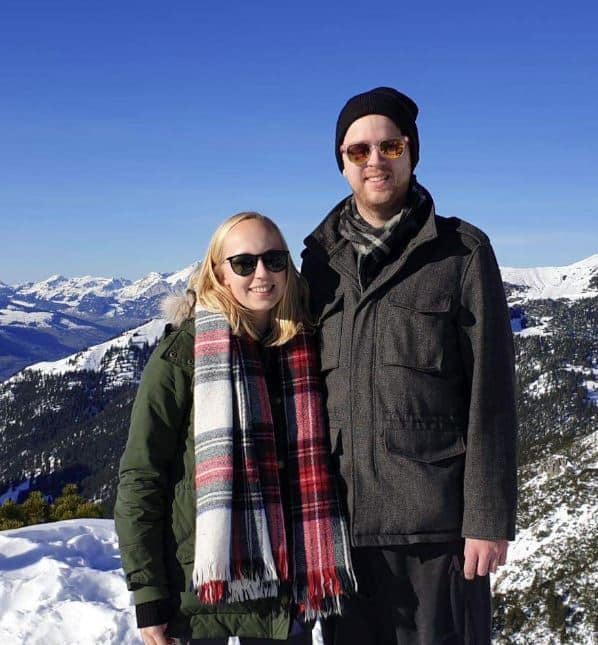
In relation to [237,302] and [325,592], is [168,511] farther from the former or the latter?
[237,302]

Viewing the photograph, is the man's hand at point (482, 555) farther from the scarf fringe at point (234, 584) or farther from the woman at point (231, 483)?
the scarf fringe at point (234, 584)

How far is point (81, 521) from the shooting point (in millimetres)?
11688

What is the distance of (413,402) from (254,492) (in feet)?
3.71

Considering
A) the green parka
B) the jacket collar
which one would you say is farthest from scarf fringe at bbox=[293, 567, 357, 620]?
the jacket collar

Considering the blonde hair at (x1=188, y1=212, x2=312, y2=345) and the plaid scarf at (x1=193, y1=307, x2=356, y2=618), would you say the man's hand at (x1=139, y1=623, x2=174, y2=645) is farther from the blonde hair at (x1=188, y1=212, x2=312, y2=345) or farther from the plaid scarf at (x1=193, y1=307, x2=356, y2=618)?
the blonde hair at (x1=188, y1=212, x2=312, y2=345)

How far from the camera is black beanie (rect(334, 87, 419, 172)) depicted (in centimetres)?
383

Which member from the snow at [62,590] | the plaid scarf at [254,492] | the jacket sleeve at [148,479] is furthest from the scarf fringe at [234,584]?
the snow at [62,590]

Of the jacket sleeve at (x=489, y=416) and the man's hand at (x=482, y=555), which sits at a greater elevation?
the jacket sleeve at (x=489, y=416)

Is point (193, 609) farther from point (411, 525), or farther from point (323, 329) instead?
point (323, 329)

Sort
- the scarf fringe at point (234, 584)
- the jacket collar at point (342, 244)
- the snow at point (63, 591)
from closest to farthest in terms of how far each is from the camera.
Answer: the scarf fringe at point (234, 584), the jacket collar at point (342, 244), the snow at point (63, 591)

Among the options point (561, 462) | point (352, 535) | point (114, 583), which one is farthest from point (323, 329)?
point (561, 462)

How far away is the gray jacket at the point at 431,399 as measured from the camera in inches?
141

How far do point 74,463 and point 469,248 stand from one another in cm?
19082

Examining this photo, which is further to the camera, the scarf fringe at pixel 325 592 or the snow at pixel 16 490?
the snow at pixel 16 490
